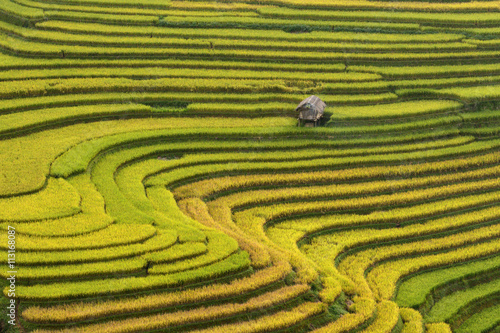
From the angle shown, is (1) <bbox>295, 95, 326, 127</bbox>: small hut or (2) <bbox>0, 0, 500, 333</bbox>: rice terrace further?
(1) <bbox>295, 95, 326, 127</bbox>: small hut

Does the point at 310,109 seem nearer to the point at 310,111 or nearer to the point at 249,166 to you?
the point at 310,111

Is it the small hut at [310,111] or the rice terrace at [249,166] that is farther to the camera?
the small hut at [310,111]

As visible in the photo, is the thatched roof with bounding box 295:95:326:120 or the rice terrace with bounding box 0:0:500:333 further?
the thatched roof with bounding box 295:95:326:120

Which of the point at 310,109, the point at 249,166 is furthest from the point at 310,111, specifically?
the point at 249,166

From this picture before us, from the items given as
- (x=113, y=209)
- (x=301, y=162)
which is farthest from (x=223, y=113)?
(x=113, y=209)

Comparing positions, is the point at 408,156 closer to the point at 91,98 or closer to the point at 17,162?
the point at 91,98
